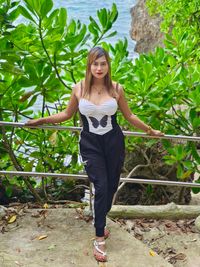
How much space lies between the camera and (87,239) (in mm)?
3559

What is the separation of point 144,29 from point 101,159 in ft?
55.0

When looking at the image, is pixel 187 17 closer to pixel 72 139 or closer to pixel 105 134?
pixel 72 139

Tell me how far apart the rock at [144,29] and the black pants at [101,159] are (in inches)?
600

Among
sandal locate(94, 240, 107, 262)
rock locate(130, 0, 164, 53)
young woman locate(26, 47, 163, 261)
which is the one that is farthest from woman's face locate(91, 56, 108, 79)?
rock locate(130, 0, 164, 53)

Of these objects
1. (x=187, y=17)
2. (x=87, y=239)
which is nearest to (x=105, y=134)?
(x=87, y=239)

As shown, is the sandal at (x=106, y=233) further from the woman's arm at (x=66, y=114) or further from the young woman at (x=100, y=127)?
the woman's arm at (x=66, y=114)

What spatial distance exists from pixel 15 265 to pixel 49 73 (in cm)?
146

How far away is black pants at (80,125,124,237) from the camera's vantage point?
3.25m

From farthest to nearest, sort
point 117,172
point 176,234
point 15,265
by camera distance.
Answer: point 176,234
point 117,172
point 15,265

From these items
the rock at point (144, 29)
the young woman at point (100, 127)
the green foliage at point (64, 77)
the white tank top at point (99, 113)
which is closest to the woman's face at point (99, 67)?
the young woman at point (100, 127)

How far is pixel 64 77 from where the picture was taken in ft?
13.5

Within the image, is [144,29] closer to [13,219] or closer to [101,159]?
[13,219]

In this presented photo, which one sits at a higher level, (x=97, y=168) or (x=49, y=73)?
(x=49, y=73)

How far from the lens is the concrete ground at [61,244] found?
10.8 feet
